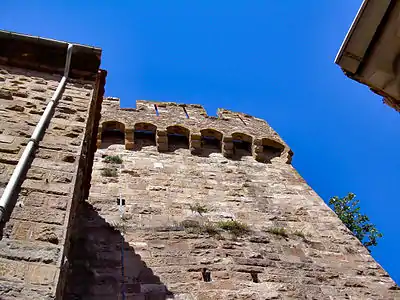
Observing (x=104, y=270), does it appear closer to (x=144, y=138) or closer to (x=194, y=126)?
(x=144, y=138)

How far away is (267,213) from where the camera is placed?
8047 mm

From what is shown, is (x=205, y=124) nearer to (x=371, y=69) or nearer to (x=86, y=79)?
(x=86, y=79)

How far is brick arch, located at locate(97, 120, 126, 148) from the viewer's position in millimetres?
9891

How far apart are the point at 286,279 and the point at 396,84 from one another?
14.7ft

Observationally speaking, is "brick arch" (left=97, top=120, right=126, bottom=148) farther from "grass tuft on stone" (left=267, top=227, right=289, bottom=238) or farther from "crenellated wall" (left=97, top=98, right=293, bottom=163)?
"grass tuft on stone" (left=267, top=227, right=289, bottom=238)

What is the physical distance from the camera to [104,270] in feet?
18.5

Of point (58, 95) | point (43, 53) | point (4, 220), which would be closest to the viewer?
point (4, 220)

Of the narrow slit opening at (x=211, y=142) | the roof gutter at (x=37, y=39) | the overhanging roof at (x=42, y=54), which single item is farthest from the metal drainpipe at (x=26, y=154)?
the narrow slit opening at (x=211, y=142)

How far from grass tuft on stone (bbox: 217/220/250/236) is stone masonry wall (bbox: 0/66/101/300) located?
3066mm

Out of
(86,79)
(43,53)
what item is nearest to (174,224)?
(86,79)

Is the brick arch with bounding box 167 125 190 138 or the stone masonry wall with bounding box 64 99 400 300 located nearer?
the stone masonry wall with bounding box 64 99 400 300

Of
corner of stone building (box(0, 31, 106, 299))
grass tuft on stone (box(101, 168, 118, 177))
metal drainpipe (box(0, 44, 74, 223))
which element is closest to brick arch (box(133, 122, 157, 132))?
grass tuft on stone (box(101, 168, 118, 177))

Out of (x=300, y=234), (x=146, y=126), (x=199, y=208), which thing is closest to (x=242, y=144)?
(x=146, y=126)

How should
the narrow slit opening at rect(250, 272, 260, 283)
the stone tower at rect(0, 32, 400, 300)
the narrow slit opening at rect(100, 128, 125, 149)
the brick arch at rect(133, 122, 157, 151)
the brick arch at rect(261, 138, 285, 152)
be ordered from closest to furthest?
the stone tower at rect(0, 32, 400, 300) < the narrow slit opening at rect(250, 272, 260, 283) < the narrow slit opening at rect(100, 128, 125, 149) < the brick arch at rect(133, 122, 157, 151) < the brick arch at rect(261, 138, 285, 152)
